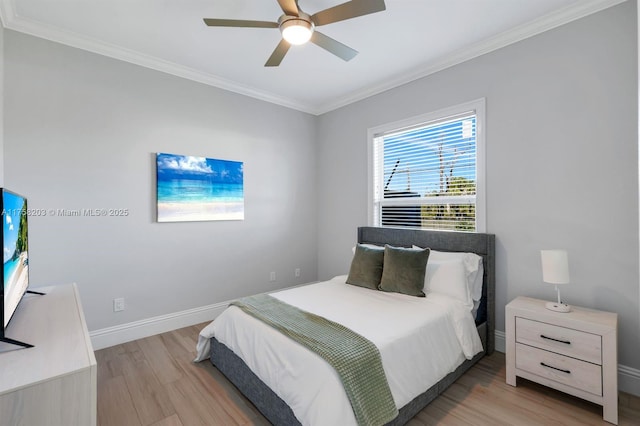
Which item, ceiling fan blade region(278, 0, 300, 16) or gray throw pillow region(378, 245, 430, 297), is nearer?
ceiling fan blade region(278, 0, 300, 16)

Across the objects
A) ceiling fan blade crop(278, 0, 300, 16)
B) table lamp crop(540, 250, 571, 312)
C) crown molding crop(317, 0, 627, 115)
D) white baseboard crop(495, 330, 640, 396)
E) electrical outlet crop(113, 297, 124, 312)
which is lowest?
white baseboard crop(495, 330, 640, 396)

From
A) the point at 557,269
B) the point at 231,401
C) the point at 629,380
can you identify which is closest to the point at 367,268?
the point at 557,269

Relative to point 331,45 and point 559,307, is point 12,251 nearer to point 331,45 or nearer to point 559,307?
point 331,45

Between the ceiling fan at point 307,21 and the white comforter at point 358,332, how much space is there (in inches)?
76.9

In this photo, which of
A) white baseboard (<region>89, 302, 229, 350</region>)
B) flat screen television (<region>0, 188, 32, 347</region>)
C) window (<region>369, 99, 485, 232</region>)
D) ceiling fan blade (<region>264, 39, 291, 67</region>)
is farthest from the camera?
window (<region>369, 99, 485, 232</region>)

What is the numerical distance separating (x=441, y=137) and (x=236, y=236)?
261cm

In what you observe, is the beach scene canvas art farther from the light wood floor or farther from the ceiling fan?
the ceiling fan

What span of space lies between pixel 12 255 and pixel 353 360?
1.73 metres

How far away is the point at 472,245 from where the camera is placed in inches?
110

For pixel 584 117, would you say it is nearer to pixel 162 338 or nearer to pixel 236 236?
pixel 236 236

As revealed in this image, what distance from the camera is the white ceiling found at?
7.43ft

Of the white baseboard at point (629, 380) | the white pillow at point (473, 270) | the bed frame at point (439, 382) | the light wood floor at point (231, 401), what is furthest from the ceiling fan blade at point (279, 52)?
the white baseboard at point (629, 380)

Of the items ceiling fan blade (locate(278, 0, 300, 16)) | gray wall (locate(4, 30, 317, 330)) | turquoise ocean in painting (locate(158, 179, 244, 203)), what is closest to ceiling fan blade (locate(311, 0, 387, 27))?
ceiling fan blade (locate(278, 0, 300, 16))

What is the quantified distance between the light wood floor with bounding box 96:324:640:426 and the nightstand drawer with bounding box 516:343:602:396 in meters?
0.16
